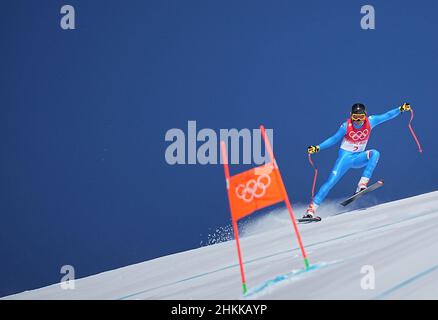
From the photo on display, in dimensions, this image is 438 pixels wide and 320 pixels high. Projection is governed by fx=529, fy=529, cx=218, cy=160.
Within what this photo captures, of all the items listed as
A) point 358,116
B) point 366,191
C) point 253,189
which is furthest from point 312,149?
point 253,189

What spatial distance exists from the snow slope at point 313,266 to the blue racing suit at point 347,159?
34 cm

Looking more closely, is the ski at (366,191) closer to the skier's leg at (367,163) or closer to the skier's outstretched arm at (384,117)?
the skier's leg at (367,163)

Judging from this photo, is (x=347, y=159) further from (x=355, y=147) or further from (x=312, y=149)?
(x=312, y=149)

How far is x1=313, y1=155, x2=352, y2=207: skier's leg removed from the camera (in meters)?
4.52

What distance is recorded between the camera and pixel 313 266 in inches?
118

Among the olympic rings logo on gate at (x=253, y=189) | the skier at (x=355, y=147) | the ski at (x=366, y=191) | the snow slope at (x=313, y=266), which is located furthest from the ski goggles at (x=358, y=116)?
the olympic rings logo on gate at (x=253, y=189)

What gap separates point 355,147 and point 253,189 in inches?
82.7

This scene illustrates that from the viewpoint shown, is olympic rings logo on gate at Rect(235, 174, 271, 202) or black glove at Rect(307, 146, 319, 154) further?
black glove at Rect(307, 146, 319, 154)

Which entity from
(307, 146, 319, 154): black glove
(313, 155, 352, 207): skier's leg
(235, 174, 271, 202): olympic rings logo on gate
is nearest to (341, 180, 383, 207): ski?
(313, 155, 352, 207): skier's leg

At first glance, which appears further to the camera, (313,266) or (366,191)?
(366,191)

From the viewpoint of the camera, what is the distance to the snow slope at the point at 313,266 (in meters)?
2.71

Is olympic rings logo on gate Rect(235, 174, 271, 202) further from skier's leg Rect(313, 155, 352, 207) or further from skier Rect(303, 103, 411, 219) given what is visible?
skier's leg Rect(313, 155, 352, 207)

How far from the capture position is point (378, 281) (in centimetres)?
276
